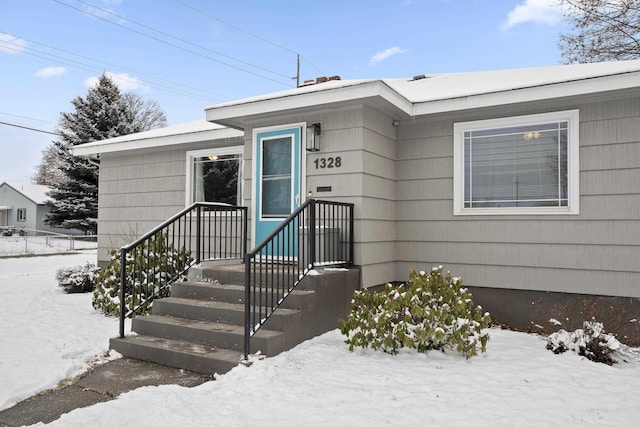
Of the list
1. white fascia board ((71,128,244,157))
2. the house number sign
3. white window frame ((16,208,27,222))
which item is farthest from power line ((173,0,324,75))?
white window frame ((16,208,27,222))

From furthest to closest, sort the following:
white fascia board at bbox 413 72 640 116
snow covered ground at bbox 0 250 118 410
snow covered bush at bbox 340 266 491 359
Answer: white fascia board at bbox 413 72 640 116 < snow covered bush at bbox 340 266 491 359 < snow covered ground at bbox 0 250 118 410

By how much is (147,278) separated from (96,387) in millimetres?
1822

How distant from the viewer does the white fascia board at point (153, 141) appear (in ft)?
23.2

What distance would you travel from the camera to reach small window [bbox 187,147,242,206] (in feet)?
23.5

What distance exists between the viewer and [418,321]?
407 centimetres

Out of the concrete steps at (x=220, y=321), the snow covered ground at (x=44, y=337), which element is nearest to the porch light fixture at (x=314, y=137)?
the concrete steps at (x=220, y=321)

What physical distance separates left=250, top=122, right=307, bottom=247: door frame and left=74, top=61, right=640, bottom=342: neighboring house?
15 mm

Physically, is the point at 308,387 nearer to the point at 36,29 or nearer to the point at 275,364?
the point at 275,364

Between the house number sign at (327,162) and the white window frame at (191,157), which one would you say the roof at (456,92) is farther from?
the white window frame at (191,157)

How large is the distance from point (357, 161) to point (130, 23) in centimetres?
1497

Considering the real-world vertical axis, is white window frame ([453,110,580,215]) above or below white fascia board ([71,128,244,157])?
below

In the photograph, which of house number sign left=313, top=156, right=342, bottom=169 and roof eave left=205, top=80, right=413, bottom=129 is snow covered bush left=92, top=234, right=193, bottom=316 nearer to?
roof eave left=205, top=80, right=413, bottom=129

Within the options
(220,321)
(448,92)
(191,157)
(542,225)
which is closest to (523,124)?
(448,92)

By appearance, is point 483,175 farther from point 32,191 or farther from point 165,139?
point 32,191
